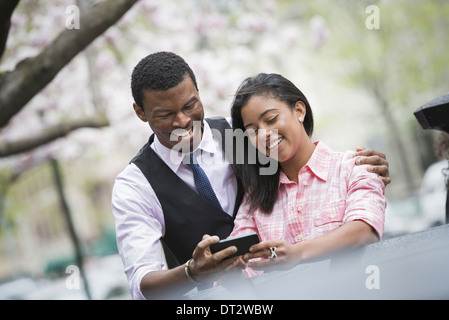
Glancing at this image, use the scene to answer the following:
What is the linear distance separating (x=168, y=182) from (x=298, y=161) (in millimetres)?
641

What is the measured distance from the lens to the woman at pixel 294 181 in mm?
2133

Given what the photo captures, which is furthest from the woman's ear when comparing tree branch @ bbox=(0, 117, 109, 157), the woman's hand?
tree branch @ bbox=(0, 117, 109, 157)

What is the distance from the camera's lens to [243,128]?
8.50ft

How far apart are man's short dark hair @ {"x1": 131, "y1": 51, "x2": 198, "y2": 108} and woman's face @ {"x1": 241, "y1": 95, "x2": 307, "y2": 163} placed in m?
0.35

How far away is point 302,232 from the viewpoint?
2352 millimetres

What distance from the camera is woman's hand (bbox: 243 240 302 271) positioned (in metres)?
1.89

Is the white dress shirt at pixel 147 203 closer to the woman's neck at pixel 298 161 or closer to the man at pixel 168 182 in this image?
the man at pixel 168 182

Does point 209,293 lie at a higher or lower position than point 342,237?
lower

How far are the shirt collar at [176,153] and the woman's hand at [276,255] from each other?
86cm

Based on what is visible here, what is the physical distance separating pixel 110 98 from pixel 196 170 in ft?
23.0

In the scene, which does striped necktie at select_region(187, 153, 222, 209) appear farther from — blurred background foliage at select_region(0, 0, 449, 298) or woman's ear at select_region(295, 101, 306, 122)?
Answer: blurred background foliage at select_region(0, 0, 449, 298)

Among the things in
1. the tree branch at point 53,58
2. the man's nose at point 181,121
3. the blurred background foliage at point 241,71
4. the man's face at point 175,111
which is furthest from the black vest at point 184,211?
the blurred background foliage at point 241,71
